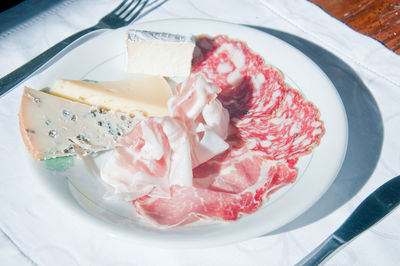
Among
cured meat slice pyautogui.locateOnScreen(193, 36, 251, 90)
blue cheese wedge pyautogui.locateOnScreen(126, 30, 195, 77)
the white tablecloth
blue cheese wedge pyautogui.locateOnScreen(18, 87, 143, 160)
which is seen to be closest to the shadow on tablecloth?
the white tablecloth

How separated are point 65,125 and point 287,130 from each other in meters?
0.54

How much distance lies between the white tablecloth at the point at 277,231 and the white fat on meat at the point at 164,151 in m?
0.12

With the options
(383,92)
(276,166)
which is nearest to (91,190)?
(276,166)

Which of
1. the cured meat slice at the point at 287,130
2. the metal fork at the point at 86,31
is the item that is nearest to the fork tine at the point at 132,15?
the metal fork at the point at 86,31

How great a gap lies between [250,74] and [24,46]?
2.35 feet

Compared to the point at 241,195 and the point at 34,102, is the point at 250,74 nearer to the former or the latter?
the point at 241,195

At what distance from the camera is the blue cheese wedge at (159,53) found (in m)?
1.11

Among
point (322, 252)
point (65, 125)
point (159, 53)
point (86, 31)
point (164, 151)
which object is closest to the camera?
point (322, 252)

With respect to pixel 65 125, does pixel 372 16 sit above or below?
above

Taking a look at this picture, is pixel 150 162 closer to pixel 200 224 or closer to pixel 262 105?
pixel 200 224

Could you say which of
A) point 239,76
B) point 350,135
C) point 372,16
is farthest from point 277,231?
point 372,16

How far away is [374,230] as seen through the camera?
850mm

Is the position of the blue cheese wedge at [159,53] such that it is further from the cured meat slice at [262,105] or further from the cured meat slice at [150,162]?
the cured meat slice at [150,162]

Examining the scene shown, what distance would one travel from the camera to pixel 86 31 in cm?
129
